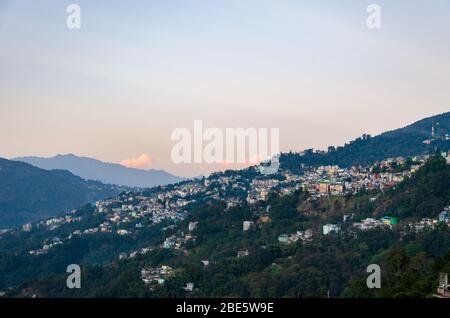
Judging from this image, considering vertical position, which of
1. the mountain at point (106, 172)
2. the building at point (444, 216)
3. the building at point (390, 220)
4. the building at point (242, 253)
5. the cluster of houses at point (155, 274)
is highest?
the mountain at point (106, 172)

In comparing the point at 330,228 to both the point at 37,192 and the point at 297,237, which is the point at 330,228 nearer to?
the point at 297,237

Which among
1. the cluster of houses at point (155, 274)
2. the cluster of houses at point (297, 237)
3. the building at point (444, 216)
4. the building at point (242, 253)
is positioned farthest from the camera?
the cluster of houses at point (297, 237)

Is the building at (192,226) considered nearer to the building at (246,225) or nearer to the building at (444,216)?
the building at (246,225)

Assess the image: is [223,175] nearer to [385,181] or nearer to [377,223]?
[385,181]

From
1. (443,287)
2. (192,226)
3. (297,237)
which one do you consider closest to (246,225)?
(192,226)

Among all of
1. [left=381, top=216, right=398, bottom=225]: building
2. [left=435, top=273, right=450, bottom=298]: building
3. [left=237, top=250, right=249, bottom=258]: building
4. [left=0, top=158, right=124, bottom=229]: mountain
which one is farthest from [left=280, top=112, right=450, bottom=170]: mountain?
[left=435, top=273, right=450, bottom=298]: building

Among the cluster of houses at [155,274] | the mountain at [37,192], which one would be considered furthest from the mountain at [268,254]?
the mountain at [37,192]

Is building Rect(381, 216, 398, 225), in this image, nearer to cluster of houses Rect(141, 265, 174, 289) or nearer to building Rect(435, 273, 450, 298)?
cluster of houses Rect(141, 265, 174, 289)

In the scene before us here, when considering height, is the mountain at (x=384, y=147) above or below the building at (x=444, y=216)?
above
